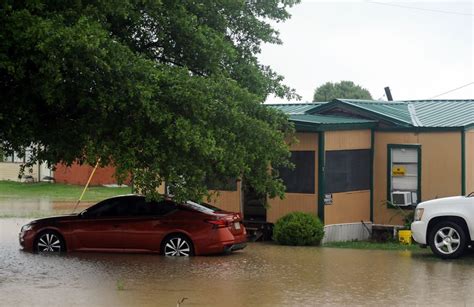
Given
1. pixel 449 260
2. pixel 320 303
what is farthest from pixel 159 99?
pixel 449 260

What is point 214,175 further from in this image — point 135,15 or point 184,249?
point 135,15

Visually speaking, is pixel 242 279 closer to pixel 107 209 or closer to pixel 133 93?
pixel 133 93

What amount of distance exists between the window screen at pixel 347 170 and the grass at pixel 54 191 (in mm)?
16622

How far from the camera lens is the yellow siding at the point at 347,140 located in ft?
74.0

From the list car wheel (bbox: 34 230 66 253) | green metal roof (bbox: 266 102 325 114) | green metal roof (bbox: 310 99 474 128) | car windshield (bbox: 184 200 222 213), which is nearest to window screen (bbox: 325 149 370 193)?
green metal roof (bbox: 310 99 474 128)

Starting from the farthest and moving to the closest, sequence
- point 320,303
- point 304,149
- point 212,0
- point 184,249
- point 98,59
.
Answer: point 304,149 → point 184,249 → point 212,0 → point 98,59 → point 320,303

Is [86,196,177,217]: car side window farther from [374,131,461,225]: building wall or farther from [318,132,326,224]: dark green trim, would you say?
[374,131,461,225]: building wall

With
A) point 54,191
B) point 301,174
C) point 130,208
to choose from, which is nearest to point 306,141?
point 301,174

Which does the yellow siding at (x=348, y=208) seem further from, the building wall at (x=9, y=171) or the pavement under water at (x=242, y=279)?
the building wall at (x=9, y=171)

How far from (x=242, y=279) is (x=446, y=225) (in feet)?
16.3

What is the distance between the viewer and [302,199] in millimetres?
22438

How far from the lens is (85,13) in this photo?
49.3 feet

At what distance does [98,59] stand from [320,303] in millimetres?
5000

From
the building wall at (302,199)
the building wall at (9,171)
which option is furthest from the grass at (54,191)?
the building wall at (302,199)
